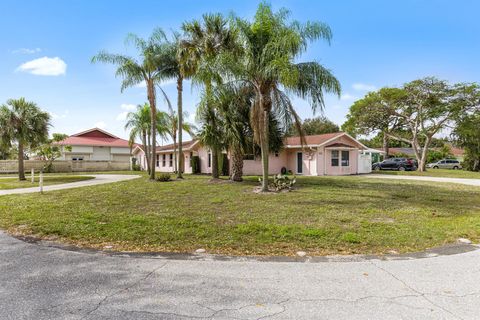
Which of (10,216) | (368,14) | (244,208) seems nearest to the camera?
(10,216)

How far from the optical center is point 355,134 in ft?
131

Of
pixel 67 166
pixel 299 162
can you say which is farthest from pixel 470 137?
pixel 67 166

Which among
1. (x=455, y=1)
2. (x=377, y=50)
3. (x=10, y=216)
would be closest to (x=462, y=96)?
(x=377, y=50)

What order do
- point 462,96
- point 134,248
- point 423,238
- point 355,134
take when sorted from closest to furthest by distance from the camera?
point 134,248 < point 423,238 < point 462,96 < point 355,134

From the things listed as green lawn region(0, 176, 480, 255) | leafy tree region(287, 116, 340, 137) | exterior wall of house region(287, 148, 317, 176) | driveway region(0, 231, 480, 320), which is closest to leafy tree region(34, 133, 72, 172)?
green lawn region(0, 176, 480, 255)

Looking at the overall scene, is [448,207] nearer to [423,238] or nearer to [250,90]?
[423,238]

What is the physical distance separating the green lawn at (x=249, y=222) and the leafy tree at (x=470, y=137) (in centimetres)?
2542

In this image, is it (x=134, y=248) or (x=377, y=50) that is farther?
(x=377, y=50)

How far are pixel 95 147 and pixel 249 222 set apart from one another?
39283mm

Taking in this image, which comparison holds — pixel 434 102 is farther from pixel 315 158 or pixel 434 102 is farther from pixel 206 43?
pixel 206 43

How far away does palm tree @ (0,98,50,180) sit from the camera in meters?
19.3

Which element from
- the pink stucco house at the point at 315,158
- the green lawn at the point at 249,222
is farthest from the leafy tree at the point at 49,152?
the green lawn at the point at 249,222

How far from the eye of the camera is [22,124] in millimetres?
19688

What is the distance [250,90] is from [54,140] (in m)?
27.8
